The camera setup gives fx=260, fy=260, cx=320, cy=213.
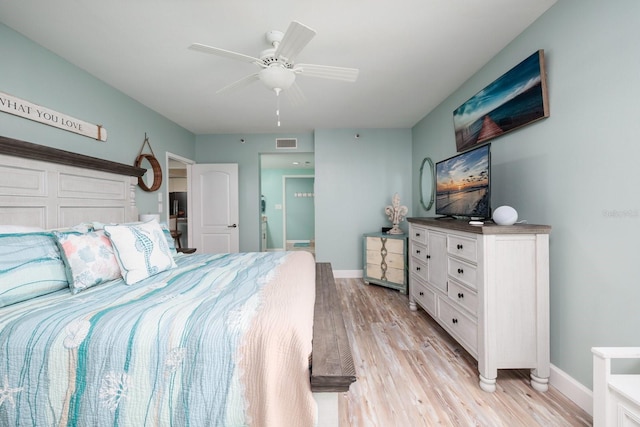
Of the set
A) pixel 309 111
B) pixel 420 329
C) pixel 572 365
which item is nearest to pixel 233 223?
pixel 309 111

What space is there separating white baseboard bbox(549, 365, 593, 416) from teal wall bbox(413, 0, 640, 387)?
4 cm

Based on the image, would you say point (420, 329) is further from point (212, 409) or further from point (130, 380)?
point (130, 380)

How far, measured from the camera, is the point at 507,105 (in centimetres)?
208

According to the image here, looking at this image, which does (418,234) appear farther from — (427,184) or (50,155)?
(50,155)

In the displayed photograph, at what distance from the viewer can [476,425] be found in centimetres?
144

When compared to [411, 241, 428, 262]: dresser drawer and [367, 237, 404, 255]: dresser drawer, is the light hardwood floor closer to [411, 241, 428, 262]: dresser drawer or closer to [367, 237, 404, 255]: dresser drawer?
[411, 241, 428, 262]: dresser drawer

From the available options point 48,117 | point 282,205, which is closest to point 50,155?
point 48,117

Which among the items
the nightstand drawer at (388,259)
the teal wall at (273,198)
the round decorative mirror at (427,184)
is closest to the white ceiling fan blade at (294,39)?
the round decorative mirror at (427,184)

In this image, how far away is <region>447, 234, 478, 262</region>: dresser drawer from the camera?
1.83 m

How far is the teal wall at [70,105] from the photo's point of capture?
190 cm

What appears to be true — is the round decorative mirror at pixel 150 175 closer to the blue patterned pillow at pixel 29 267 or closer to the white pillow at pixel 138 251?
the white pillow at pixel 138 251

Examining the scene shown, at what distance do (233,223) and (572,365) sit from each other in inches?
171

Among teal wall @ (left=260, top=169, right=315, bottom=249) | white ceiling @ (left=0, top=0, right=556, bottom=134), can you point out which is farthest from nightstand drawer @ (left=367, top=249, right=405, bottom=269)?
teal wall @ (left=260, top=169, right=315, bottom=249)

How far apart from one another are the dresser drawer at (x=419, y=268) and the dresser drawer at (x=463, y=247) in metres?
0.59
